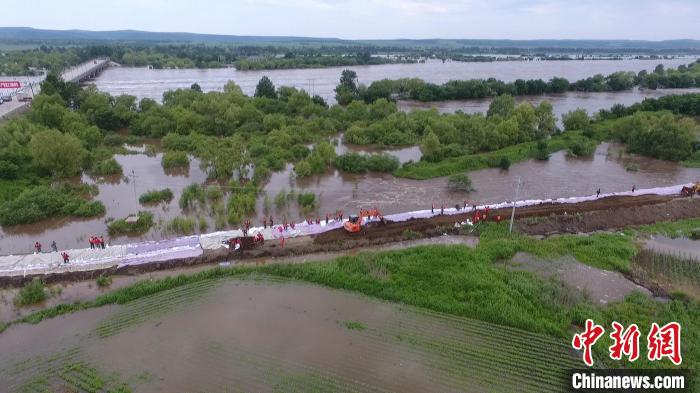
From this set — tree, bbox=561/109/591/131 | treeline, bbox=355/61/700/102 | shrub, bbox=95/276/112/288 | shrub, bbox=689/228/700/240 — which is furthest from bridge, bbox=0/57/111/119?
tree, bbox=561/109/591/131

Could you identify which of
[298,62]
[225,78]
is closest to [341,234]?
[225,78]

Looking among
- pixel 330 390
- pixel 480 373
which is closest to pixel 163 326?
pixel 330 390

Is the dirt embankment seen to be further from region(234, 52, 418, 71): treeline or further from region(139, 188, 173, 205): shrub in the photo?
region(234, 52, 418, 71): treeline

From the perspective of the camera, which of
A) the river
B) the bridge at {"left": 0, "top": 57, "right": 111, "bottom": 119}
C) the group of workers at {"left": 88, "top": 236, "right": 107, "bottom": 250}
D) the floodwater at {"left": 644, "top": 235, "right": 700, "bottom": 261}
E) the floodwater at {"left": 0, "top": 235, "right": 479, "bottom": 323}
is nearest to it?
the floodwater at {"left": 0, "top": 235, "right": 479, "bottom": 323}

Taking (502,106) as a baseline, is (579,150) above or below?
below

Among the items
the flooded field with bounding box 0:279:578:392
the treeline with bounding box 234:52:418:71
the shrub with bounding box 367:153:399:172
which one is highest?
the treeline with bounding box 234:52:418:71

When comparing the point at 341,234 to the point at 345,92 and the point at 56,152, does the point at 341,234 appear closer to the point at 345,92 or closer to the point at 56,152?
the point at 56,152
